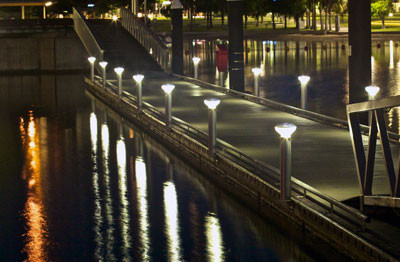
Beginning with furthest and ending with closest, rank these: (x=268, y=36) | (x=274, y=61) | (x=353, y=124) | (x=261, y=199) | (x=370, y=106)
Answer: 1. (x=268, y=36)
2. (x=274, y=61)
3. (x=261, y=199)
4. (x=353, y=124)
5. (x=370, y=106)

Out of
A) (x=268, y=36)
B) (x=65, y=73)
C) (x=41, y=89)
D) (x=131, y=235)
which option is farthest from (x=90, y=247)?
(x=268, y=36)

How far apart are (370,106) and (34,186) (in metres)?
7.39

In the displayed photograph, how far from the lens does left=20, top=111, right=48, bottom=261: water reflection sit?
1127 cm

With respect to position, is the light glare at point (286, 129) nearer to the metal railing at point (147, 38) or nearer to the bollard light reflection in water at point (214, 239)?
the bollard light reflection in water at point (214, 239)

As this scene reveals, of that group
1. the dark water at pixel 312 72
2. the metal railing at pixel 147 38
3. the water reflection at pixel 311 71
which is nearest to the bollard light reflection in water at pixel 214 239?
Result: the dark water at pixel 312 72

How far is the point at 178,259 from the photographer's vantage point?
10.8 metres

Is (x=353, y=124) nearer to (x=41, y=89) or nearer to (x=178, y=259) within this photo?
(x=178, y=259)

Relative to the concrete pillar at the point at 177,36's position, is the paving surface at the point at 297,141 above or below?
below

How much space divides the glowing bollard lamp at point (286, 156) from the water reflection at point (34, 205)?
3.32m

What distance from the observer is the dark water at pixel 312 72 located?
27.9m

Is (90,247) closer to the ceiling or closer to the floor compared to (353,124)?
closer to the floor

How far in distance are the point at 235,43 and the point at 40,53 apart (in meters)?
17.7

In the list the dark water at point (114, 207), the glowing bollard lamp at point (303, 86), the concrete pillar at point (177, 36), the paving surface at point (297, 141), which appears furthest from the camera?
the concrete pillar at point (177, 36)

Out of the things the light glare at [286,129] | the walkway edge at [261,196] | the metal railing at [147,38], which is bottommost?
the walkway edge at [261,196]
